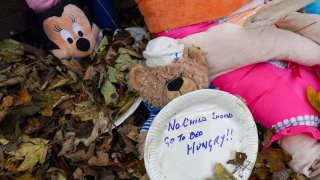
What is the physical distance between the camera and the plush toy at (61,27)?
1769mm

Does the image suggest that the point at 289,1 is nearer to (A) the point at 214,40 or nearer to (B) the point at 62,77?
(A) the point at 214,40

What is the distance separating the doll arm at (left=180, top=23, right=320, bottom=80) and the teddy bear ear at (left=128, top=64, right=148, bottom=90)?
7.9 inches

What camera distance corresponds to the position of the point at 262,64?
1.68 meters

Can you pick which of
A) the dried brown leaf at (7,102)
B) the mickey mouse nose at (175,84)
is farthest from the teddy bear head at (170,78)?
the dried brown leaf at (7,102)

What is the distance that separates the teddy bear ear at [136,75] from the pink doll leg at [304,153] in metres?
0.58

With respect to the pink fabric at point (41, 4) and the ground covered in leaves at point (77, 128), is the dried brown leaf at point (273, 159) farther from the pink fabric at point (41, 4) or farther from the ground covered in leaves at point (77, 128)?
the pink fabric at point (41, 4)

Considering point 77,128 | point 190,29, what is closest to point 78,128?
point 77,128

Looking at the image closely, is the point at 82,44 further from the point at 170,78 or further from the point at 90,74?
the point at 170,78

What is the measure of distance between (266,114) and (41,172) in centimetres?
85

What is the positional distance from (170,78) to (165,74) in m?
0.02

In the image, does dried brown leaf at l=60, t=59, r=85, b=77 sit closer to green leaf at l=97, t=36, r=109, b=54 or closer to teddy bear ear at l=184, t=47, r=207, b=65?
green leaf at l=97, t=36, r=109, b=54

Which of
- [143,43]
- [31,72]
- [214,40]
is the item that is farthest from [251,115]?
[31,72]

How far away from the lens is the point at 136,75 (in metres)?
1.58

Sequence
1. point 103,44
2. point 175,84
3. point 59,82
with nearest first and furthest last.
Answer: point 175,84
point 59,82
point 103,44
